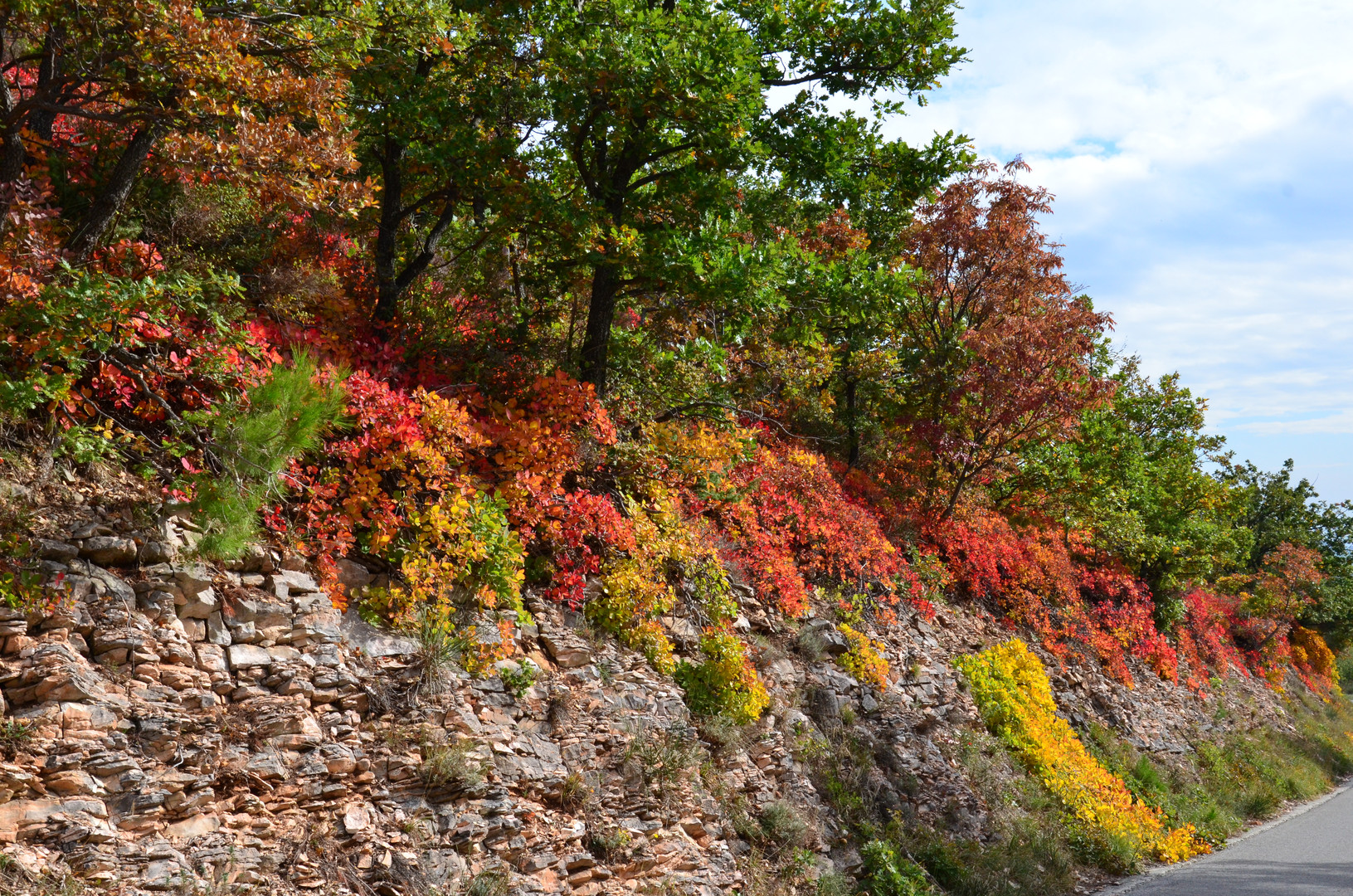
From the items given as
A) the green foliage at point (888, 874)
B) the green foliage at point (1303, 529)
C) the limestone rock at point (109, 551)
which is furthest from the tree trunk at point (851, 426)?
the green foliage at point (1303, 529)

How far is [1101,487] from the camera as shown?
18.7 metres

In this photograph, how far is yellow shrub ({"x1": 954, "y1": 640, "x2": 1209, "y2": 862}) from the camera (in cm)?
1286

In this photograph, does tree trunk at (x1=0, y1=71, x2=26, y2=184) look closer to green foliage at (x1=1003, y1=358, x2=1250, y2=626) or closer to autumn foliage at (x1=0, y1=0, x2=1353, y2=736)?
autumn foliage at (x1=0, y1=0, x2=1353, y2=736)

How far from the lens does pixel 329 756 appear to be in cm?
584

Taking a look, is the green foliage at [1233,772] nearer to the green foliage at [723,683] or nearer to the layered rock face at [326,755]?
the layered rock face at [326,755]

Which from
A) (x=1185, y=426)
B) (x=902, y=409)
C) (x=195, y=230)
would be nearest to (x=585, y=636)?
(x=195, y=230)

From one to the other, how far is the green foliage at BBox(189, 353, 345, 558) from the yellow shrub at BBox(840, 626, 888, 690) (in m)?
7.87

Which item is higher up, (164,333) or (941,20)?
(941,20)

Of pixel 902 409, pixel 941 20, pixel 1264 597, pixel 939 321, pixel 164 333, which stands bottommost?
pixel 1264 597

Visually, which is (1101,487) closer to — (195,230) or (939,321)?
(939,321)

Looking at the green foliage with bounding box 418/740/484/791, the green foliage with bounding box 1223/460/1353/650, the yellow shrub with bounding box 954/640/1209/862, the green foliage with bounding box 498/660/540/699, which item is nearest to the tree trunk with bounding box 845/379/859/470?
the yellow shrub with bounding box 954/640/1209/862

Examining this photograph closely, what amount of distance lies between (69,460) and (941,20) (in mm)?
10010

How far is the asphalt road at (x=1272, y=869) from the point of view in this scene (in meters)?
11.2

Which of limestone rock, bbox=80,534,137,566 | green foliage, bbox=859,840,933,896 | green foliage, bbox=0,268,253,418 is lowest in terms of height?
green foliage, bbox=859,840,933,896
